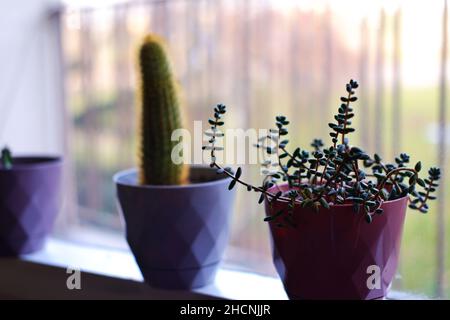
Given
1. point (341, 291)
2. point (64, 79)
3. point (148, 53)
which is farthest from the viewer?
point (64, 79)

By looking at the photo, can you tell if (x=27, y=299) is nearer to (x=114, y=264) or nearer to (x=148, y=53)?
(x=114, y=264)

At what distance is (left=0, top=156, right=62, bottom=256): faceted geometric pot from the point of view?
0.95 m

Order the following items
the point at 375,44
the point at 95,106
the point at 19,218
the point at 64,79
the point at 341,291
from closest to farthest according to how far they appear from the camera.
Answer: the point at 341,291 < the point at 19,218 < the point at 375,44 < the point at 64,79 < the point at 95,106

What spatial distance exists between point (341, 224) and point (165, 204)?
0.86 feet

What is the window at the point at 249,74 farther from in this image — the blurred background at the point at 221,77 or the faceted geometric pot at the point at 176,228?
the faceted geometric pot at the point at 176,228

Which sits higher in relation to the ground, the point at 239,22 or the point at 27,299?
the point at 239,22

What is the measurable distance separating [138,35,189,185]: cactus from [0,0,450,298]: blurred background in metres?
0.41

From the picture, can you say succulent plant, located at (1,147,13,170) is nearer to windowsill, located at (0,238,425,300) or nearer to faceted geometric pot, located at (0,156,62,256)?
faceted geometric pot, located at (0,156,62,256)

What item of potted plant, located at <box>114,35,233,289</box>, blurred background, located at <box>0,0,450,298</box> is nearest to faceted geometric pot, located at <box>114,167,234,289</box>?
potted plant, located at <box>114,35,233,289</box>

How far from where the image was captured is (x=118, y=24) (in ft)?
5.02

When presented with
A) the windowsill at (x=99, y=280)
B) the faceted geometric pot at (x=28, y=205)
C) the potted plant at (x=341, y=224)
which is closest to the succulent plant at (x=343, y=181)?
the potted plant at (x=341, y=224)

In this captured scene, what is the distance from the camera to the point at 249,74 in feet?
4.99

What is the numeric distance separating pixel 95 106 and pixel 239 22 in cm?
47

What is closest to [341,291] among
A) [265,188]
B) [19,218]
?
[265,188]
